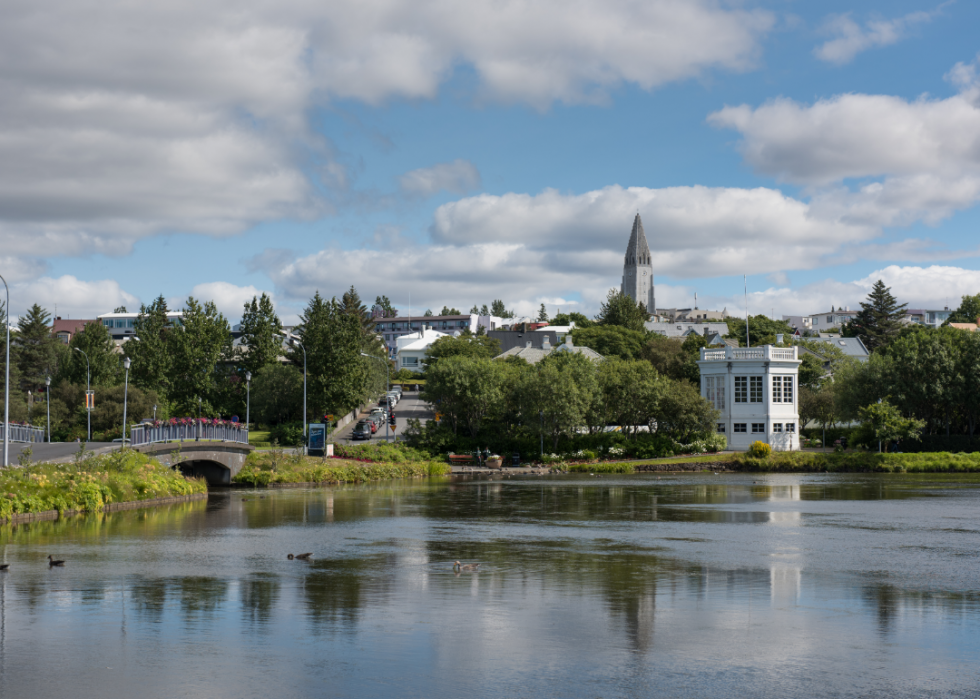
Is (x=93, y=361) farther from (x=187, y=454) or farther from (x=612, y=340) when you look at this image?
(x=612, y=340)

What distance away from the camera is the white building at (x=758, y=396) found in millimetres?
83000

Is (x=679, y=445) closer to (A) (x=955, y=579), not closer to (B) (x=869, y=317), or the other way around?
(A) (x=955, y=579)

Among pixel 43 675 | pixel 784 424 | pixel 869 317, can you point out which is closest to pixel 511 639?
pixel 43 675

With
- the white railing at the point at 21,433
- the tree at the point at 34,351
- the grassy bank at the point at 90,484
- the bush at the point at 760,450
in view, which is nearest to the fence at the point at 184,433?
the grassy bank at the point at 90,484

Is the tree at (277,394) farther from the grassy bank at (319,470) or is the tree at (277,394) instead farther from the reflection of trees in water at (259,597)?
the reflection of trees in water at (259,597)

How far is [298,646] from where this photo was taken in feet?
51.6

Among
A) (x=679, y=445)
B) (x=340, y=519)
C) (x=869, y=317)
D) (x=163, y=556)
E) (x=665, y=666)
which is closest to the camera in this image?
(x=665, y=666)

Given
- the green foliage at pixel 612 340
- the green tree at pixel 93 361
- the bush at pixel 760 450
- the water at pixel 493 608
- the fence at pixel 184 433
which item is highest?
the green foliage at pixel 612 340

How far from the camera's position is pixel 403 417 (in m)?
106

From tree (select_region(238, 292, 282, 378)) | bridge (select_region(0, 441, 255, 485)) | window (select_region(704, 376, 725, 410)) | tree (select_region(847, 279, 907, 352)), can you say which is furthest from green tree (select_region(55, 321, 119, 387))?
tree (select_region(847, 279, 907, 352))

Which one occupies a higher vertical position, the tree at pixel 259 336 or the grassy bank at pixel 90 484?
the tree at pixel 259 336

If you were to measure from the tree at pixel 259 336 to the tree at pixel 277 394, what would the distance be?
425cm

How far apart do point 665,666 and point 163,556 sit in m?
16.8

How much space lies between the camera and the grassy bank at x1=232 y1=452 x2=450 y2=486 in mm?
58750
